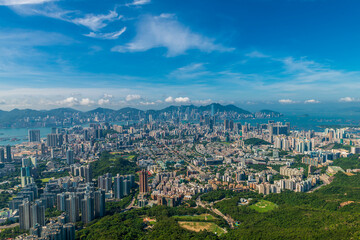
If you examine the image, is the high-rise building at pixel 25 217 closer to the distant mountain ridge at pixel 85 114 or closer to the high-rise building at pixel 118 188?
the high-rise building at pixel 118 188

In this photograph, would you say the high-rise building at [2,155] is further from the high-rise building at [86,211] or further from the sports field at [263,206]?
the sports field at [263,206]

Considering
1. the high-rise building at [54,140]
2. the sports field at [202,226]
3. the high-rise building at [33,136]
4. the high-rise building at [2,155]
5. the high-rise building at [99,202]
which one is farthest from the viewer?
the high-rise building at [33,136]

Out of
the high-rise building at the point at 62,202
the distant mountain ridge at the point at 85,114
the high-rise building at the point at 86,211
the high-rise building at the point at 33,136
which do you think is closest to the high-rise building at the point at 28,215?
the high-rise building at the point at 62,202

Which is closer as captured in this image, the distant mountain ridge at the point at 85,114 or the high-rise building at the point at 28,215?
the high-rise building at the point at 28,215

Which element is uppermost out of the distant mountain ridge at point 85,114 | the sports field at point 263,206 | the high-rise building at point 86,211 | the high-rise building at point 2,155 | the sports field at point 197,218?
the distant mountain ridge at point 85,114

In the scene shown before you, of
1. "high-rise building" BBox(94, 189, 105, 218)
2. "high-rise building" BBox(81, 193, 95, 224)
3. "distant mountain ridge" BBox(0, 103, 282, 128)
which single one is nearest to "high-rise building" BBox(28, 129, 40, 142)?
"distant mountain ridge" BBox(0, 103, 282, 128)

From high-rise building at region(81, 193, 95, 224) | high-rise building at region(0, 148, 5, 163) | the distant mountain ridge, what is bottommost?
high-rise building at region(81, 193, 95, 224)

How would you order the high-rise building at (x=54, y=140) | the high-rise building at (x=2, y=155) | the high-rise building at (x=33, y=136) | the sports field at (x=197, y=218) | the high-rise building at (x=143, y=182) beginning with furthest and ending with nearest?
the high-rise building at (x=33, y=136), the high-rise building at (x=54, y=140), the high-rise building at (x=2, y=155), the high-rise building at (x=143, y=182), the sports field at (x=197, y=218)

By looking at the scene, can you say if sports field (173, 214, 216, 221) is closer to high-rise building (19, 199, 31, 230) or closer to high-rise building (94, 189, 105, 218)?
high-rise building (94, 189, 105, 218)

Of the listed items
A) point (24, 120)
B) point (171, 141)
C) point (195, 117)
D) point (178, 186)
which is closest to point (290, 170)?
point (178, 186)

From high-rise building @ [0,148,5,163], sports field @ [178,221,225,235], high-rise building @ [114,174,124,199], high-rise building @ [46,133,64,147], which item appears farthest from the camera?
high-rise building @ [46,133,64,147]

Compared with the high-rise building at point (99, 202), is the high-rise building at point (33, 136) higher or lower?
higher
